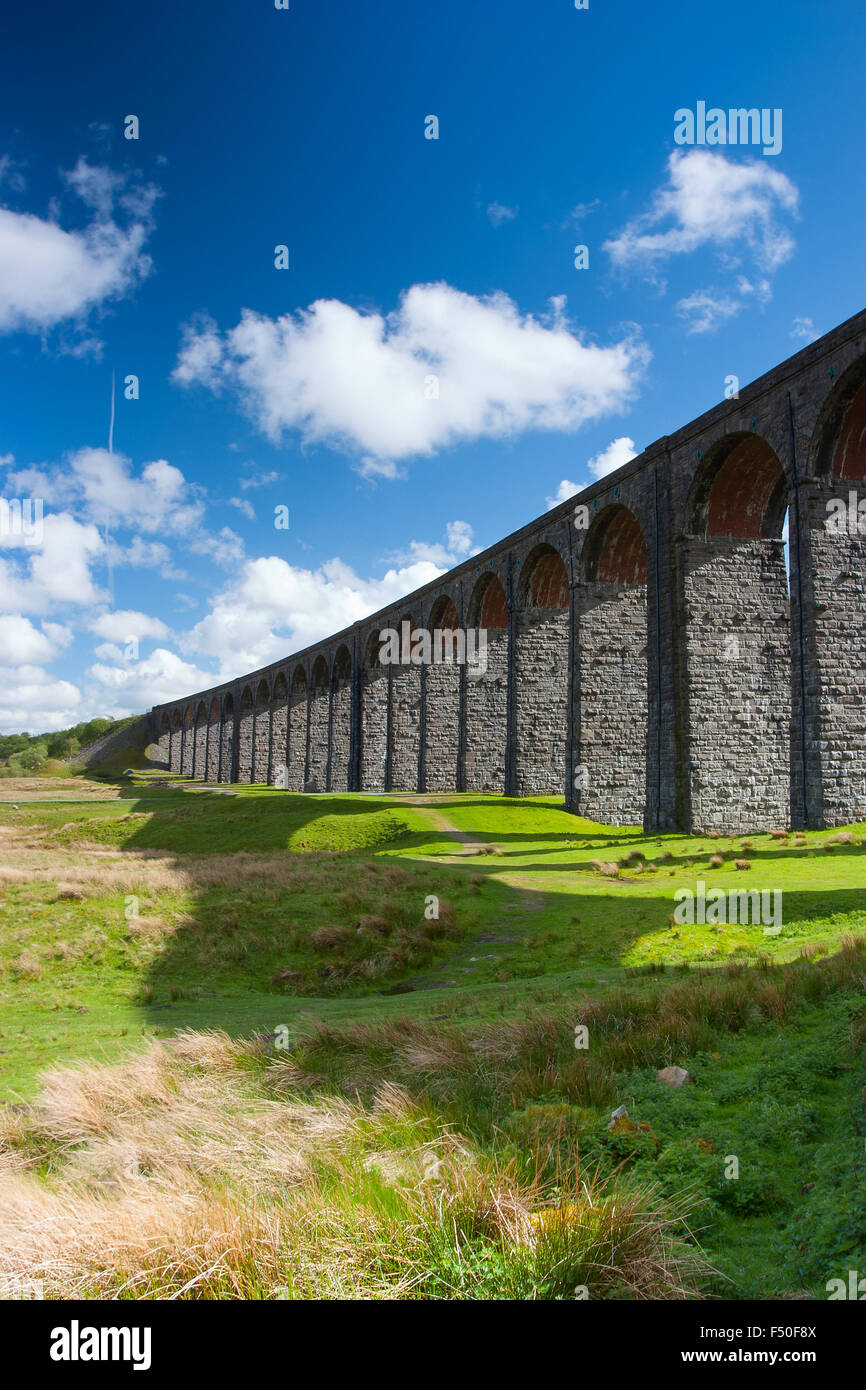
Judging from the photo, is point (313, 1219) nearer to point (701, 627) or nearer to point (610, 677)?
point (701, 627)

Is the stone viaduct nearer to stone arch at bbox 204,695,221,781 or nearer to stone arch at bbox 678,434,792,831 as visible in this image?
stone arch at bbox 678,434,792,831

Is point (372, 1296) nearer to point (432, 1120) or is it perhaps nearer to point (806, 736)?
point (432, 1120)

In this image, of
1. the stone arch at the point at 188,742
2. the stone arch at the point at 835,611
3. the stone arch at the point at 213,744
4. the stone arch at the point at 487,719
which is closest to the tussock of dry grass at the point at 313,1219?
the stone arch at the point at 835,611

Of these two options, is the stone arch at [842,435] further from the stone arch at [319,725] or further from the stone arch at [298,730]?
the stone arch at [298,730]

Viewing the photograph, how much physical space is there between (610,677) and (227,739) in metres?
65.0

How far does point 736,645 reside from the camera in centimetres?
2394

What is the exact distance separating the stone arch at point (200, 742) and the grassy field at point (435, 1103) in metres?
86.8

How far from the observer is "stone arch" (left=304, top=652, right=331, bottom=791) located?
57.5 m

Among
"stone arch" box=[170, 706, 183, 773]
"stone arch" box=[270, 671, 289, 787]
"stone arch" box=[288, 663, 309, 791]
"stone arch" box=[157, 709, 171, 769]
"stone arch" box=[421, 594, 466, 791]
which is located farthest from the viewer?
"stone arch" box=[157, 709, 171, 769]

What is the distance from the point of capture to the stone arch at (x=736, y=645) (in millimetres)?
23406

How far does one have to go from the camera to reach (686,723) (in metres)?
23.5

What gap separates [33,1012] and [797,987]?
313 inches

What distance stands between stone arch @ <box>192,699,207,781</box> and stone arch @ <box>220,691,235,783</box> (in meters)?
7.63

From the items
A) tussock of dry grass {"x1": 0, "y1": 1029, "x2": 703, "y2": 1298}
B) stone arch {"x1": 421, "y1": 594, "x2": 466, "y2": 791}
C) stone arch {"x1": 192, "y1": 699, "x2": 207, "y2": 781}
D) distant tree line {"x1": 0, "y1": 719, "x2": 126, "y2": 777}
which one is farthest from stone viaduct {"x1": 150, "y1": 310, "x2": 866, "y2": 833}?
distant tree line {"x1": 0, "y1": 719, "x2": 126, "y2": 777}
